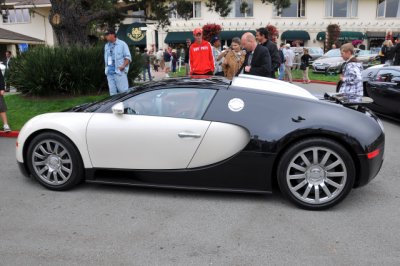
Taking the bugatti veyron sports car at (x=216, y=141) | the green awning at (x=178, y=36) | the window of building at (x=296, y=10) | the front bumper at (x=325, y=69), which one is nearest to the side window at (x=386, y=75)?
the bugatti veyron sports car at (x=216, y=141)

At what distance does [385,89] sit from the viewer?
27.8 ft

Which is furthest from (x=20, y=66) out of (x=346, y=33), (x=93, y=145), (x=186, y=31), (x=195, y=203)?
(x=346, y=33)

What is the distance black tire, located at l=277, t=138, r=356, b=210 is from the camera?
3953 mm

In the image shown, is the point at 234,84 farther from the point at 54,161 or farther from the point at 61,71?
the point at 61,71

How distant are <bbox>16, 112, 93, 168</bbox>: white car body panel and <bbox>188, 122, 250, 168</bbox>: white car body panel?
1.27 m

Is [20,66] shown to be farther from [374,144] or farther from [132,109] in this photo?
[374,144]

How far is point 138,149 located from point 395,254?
100 inches

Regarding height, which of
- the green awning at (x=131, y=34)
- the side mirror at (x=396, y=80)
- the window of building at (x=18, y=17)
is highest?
the window of building at (x=18, y=17)

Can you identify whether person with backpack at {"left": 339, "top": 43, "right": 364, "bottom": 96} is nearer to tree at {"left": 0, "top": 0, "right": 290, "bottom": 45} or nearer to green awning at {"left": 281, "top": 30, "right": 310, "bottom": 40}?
tree at {"left": 0, "top": 0, "right": 290, "bottom": 45}

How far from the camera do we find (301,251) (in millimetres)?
3258

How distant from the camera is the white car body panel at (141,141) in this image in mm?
4176

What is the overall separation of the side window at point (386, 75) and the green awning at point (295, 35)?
3024cm

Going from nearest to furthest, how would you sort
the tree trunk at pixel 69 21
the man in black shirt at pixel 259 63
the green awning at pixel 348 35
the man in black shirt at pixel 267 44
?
the man in black shirt at pixel 259 63
the man in black shirt at pixel 267 44
the tree trunk at pixel 69 21
the green awning at pixel 348 35

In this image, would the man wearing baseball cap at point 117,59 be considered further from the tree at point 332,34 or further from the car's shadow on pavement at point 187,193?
the tree at point 332,34
